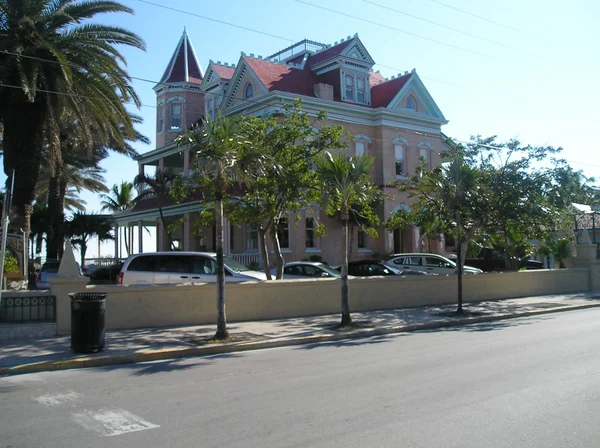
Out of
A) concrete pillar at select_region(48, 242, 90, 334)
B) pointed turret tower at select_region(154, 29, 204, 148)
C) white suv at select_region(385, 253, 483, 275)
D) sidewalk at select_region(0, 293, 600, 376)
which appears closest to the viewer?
sidewalk at select_region(0, 293, 600, 376)

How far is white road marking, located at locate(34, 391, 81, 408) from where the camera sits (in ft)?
24.8

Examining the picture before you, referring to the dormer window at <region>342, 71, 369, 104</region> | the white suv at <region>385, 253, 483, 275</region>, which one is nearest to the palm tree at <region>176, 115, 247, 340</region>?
the white suv at <region>385, 253, 483, 275</region>

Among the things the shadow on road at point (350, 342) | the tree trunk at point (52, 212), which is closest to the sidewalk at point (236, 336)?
the shadow on road at point (350, 342)

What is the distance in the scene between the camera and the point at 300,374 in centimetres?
919

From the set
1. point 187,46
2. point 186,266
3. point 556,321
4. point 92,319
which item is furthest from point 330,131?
point 187,46

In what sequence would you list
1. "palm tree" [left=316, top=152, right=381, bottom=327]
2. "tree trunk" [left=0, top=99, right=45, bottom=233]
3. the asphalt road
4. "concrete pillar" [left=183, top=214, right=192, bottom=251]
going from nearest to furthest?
the asphalt road < "palm tree" [left=316, top=152, right=381, bottom=327] < "tree trunk" [left=0, top=99, right=45, bottom=233] < "concrete pillar" [left=183, top=214, right=192, bottom=251]

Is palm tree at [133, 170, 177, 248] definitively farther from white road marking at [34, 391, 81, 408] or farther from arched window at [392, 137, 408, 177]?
white road marking at [34, 391, 81, 408]

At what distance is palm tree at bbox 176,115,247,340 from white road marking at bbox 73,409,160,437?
555 cm

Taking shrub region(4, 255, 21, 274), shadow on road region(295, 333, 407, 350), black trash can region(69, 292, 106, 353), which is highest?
shrub region(4, 255, 21, 274)

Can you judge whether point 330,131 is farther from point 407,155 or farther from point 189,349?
point 407,155

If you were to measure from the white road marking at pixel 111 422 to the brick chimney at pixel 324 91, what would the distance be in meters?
25.9

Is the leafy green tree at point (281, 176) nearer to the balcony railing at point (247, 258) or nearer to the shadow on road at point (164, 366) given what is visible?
the shadow on road at point (164, 366)

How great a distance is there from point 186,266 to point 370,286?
566 cm

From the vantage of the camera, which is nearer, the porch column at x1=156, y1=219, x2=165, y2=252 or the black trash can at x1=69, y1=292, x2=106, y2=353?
the black trash can at x1=69, y1=292, x2=106, y2=353
